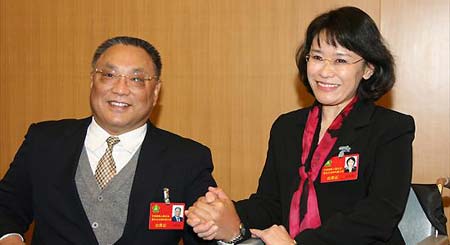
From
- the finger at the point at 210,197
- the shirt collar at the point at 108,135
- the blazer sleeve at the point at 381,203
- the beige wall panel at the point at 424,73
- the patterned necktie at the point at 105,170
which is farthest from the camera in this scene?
the beige wall panel at the point at 424,73

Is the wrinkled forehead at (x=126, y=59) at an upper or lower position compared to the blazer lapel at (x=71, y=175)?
upper

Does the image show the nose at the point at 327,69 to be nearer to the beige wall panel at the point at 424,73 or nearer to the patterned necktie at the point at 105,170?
the patterned necktie at the point at 105,170

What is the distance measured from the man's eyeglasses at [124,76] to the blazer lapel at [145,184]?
0.81 feet

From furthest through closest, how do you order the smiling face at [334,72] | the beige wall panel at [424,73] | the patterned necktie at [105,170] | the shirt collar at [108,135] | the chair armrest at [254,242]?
the beige wall panel at [424,73]
the shirt collar at [108,135]
the patterned necktie at [105,170]
the smiling face at [334,72]
the chair armrest at [254,242]

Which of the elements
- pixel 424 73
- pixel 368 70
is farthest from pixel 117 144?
pixel 424 73

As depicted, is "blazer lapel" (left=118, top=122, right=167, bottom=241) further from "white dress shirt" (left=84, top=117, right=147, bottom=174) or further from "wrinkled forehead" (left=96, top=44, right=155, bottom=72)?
"wrinkled forehead" (left=96, top=44, right=155, bottom=72)

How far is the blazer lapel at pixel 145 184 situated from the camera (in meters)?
2.79

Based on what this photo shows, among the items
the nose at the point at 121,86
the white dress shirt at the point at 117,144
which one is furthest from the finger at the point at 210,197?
the nose at the point at 121,86

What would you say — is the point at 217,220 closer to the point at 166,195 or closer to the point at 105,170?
the point at 166,195

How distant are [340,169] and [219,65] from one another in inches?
72.3

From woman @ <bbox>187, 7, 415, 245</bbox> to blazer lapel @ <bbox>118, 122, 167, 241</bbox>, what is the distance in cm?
28

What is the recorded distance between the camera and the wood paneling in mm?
4031

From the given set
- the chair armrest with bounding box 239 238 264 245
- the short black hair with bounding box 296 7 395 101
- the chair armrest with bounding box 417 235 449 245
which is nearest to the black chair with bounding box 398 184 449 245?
the chair armrest with bounding box 417 235 449 245

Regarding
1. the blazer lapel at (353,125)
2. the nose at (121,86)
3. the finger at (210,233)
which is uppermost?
the nose at (121,86)
